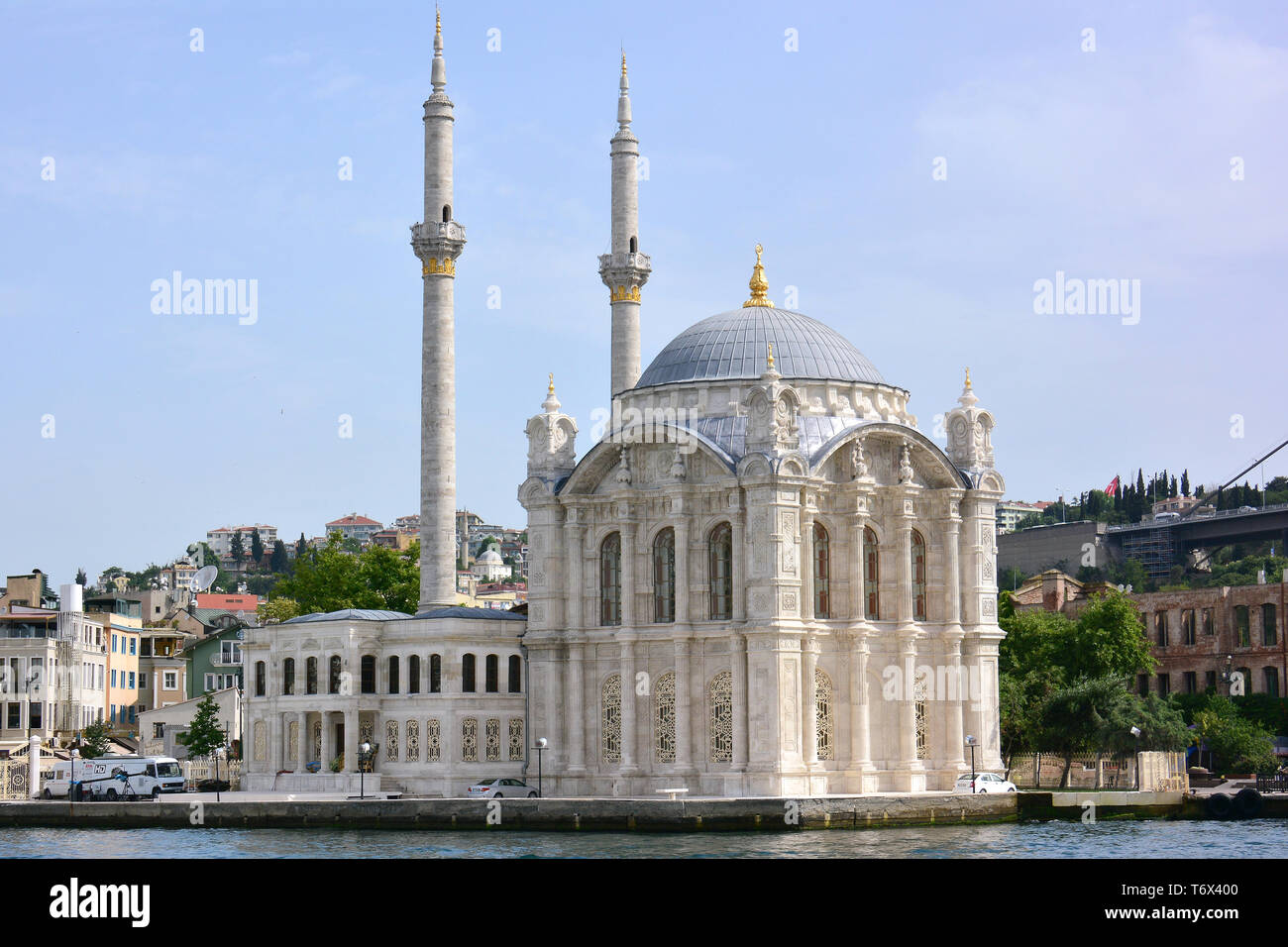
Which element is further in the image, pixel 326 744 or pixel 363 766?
pixel 326 744

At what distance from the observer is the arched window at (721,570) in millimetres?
54594

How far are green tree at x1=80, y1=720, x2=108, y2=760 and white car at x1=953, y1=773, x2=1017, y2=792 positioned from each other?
32.8 m

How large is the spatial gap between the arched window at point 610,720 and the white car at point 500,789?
2.47 metres

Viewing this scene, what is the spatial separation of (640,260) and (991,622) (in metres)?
19.2

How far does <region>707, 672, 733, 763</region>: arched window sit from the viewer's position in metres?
54.1

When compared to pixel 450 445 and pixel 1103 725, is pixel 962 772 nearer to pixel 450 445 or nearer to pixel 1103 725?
pixel 1103 725

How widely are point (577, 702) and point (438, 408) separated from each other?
41.0ft

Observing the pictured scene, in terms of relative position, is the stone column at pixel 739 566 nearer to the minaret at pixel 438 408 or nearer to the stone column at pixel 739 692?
the stone column at pixel 739 692

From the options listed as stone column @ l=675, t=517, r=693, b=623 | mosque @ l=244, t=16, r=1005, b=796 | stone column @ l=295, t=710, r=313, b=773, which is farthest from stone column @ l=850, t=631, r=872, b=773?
stone column @ l=295, t=710, r=313, b=773

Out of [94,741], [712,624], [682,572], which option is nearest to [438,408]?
[682,572]

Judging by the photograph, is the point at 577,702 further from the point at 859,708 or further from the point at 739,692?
the point at 859,708

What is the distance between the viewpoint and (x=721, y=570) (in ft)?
180

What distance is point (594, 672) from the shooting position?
57375 mm

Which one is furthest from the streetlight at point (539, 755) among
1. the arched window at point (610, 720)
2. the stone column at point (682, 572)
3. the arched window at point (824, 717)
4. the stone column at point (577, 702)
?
the arched window at point (824, 717)
